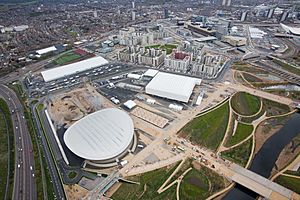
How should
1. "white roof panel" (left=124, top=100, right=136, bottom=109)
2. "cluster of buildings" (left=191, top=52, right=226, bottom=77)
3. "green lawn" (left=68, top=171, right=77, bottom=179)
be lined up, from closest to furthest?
"green lawn" (left=68, top=171, right=77, bottom=179) < "white roof panel" (left=124, top=100, right=136, bottom=109) < "cluster of buildings" (left=191, top=52, right=226, bottom=77)

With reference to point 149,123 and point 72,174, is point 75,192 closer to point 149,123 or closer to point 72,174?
point 72,174

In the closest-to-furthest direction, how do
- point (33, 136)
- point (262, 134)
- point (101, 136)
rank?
point (101, 136)
point (33, 136)
point (262, 134)

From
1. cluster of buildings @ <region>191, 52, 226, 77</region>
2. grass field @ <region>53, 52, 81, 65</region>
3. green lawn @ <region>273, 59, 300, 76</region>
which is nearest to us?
cluster of buildings @ <region>191, 52, 226, 77</region>

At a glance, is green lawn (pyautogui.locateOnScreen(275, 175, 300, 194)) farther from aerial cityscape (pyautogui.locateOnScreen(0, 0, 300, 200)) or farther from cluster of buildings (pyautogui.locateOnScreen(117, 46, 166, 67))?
cluster of buildings (pyautogui.locateOnScreen(117, 46, 166, 67))

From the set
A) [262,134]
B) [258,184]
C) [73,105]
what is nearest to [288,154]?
[262,134]

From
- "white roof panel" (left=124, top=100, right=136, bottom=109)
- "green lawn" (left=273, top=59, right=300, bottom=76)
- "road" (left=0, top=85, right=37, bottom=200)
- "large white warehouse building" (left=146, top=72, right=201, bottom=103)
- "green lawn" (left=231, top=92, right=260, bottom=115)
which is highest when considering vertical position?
"large white warehouse building" (left=146, top=72, right=201, bottom=103)

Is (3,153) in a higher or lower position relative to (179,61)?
lower

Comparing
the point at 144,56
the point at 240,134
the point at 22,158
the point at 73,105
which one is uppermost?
the point at 144,56

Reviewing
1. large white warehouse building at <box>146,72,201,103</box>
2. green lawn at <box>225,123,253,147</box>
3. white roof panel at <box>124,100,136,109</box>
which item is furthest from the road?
green lawn at <box>225,123,253,147</box>
